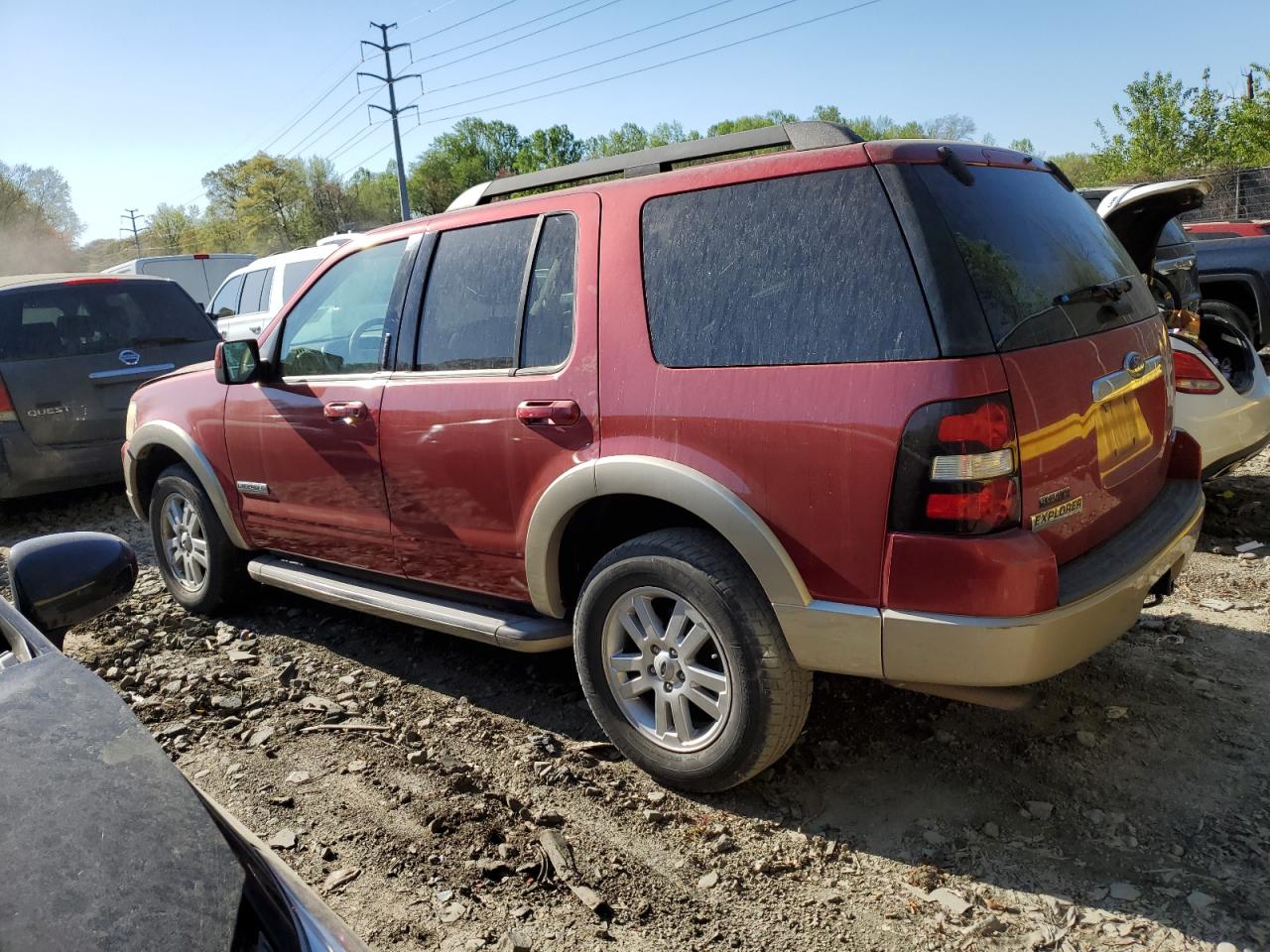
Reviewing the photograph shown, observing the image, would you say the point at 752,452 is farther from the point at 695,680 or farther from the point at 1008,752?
the point at 1008,752

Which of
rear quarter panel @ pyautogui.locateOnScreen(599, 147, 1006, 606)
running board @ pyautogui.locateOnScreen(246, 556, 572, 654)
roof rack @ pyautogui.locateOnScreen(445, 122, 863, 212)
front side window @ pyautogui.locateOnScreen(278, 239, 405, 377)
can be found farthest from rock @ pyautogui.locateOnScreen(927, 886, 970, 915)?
front side window @ pyautogui.locateOnScreen(278, 239, 405, 377)

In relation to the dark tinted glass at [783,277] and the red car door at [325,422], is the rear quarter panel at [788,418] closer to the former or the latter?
the dark tinted glass at [783,277]

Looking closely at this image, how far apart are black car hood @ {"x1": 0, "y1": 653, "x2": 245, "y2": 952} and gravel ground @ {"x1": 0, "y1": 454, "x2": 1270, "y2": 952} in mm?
1171

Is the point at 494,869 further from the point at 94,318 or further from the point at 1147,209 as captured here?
the point at 94,318

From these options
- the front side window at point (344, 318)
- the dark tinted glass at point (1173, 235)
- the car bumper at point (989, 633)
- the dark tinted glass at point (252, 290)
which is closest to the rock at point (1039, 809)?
the car bumper at point (989, 633)

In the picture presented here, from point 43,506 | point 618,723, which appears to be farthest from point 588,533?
point 43,506

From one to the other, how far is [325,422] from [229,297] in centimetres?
1082

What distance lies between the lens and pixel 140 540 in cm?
669

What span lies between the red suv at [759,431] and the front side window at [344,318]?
0.03m

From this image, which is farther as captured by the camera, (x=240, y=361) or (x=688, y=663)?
(x=240, y=361)

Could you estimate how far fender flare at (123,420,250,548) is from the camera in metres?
4.66

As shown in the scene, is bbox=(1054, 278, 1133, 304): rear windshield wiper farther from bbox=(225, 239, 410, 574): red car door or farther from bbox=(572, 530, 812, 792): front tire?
bbox=(225, 239, 410, 574): red car door

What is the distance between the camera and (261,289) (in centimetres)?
1267

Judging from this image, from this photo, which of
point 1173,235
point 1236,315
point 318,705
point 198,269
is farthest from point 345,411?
point 198,269
